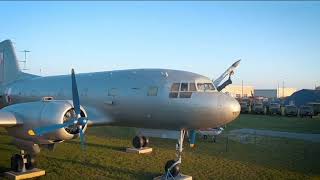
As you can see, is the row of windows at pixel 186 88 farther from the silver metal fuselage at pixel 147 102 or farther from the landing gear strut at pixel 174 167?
the landing gear strut at pixel 174 167

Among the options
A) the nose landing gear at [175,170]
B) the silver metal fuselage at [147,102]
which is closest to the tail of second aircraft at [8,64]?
the silver metal fuselage at [147,102]

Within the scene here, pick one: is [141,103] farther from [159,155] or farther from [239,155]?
[239,155]

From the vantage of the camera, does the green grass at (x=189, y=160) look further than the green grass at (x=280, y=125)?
No

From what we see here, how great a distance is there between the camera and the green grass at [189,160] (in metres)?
13.1

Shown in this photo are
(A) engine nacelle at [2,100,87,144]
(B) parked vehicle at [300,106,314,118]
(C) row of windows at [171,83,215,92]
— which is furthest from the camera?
(B) parked vehicle at [300,106,314,118]

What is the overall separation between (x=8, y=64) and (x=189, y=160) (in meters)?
14.9

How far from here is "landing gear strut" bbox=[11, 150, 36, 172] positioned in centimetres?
1272

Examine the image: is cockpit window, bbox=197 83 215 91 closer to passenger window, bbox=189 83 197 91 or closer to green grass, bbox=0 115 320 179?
passenger window, bbox=189 83 197 91

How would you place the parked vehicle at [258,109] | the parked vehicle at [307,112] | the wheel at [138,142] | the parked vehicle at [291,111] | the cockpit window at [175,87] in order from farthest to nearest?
the parked vehicle at [258,109], the parked vehicle at [291,111], the parked vehicle at [307,112], the wheel at [138,142], the cockpit window at [175,87]

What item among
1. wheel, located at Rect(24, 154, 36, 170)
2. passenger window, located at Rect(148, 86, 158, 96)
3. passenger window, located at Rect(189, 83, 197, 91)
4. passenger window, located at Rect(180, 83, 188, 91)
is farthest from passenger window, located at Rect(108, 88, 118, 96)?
wheel, located at Rect(24, 154, 36, 170)

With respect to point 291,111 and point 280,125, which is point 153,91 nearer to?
point 280,125

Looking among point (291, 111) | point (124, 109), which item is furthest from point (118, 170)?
point (291, 111)

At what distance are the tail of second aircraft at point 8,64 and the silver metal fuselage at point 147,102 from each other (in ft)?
20.6

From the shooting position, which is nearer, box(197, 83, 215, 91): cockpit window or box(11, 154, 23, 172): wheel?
box(11, 154, 23, 172): wheel
